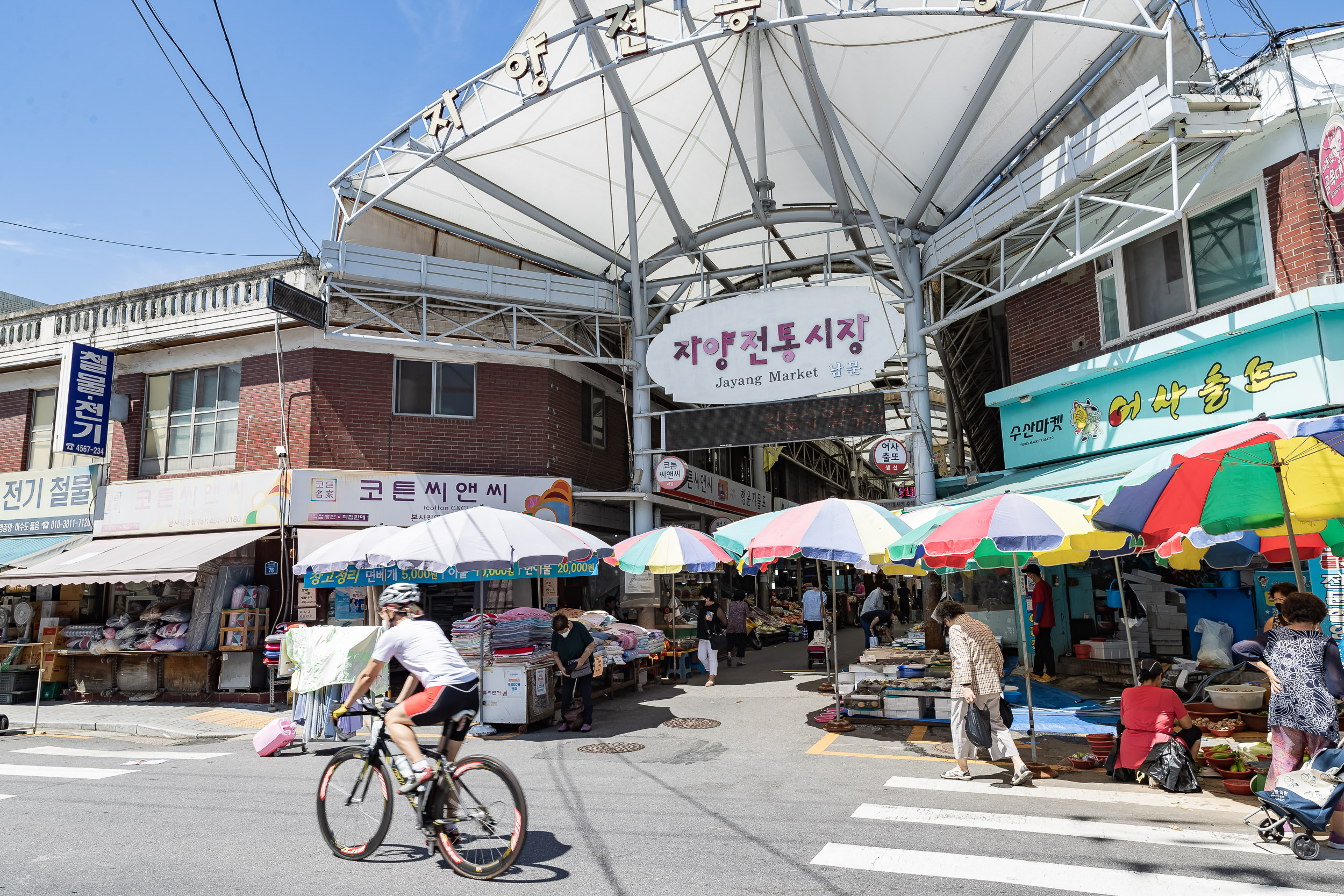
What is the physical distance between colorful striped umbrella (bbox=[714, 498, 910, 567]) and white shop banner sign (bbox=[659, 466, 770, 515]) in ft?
22.1

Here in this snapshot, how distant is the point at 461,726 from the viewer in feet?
18.5

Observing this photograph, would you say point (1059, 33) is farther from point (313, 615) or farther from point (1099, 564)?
point (313, 615)

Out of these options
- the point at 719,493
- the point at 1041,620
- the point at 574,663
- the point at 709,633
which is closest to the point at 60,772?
the point at 574,663

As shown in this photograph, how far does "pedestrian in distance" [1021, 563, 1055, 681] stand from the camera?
46.0 feet

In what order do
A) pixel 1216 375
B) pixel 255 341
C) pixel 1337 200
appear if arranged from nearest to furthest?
pixel 1337 200 < pixel 1216 375 < pixel 255 341

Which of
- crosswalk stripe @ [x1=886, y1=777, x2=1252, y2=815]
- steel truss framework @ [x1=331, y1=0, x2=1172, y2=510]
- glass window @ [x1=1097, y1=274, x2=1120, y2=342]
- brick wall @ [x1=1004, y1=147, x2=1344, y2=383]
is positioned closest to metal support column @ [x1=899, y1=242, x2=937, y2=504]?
steel truss framework @ [x1=331, y1=0, x2=1172, y2=510]

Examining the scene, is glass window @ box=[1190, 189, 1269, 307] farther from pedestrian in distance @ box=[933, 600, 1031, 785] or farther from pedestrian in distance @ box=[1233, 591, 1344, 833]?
pedestrian in distance @ box=[933, 600, 1031, 785]

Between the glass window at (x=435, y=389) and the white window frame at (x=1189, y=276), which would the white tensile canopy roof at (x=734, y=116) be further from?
the glass window at (x=435, y=389)

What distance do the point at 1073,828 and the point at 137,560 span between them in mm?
15334

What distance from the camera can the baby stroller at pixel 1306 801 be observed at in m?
5.48

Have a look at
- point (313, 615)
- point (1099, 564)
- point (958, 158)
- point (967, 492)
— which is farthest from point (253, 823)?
point (958, 158)

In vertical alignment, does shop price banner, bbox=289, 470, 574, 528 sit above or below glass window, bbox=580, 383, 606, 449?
below

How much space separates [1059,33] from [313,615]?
16.2 metres

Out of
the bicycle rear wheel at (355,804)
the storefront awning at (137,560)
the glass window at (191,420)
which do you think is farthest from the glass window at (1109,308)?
the glass window at (191,420)
